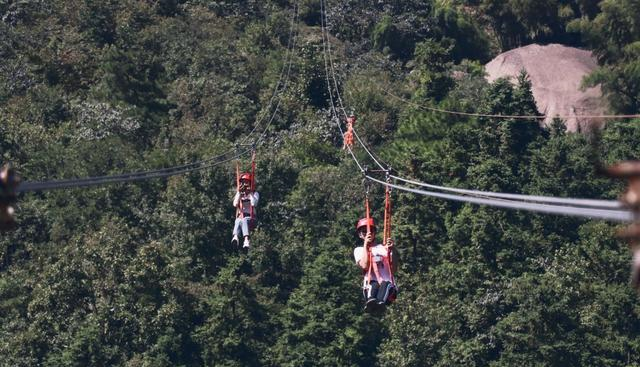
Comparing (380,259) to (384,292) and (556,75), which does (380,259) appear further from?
(556,75)

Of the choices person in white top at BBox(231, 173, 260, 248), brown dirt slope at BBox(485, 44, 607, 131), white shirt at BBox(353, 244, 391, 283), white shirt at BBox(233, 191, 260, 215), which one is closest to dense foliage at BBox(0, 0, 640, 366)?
brown dirt slope at BBox(485, 44, 607, 131)

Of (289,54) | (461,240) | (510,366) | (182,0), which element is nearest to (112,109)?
(289,54)

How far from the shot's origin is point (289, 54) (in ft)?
240

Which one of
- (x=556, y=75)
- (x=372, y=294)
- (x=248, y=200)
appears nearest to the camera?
(x=372, y=294)

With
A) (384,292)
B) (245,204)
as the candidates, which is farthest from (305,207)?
→ (384,292)

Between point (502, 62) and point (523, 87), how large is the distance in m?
8.29

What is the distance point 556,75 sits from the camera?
69.3 metres

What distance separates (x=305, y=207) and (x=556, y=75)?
1548 cm

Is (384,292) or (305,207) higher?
(384,292)

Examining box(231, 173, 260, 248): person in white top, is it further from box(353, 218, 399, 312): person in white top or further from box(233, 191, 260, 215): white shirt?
box(353, 218, 399, 312): person in white top

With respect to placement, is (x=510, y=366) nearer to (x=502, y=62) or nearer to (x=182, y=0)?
(x=502, y=62)

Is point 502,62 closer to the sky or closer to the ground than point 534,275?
closer to the sky

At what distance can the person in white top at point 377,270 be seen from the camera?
76.4ft

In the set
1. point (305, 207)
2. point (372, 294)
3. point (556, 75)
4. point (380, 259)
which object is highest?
point (380, 259)
